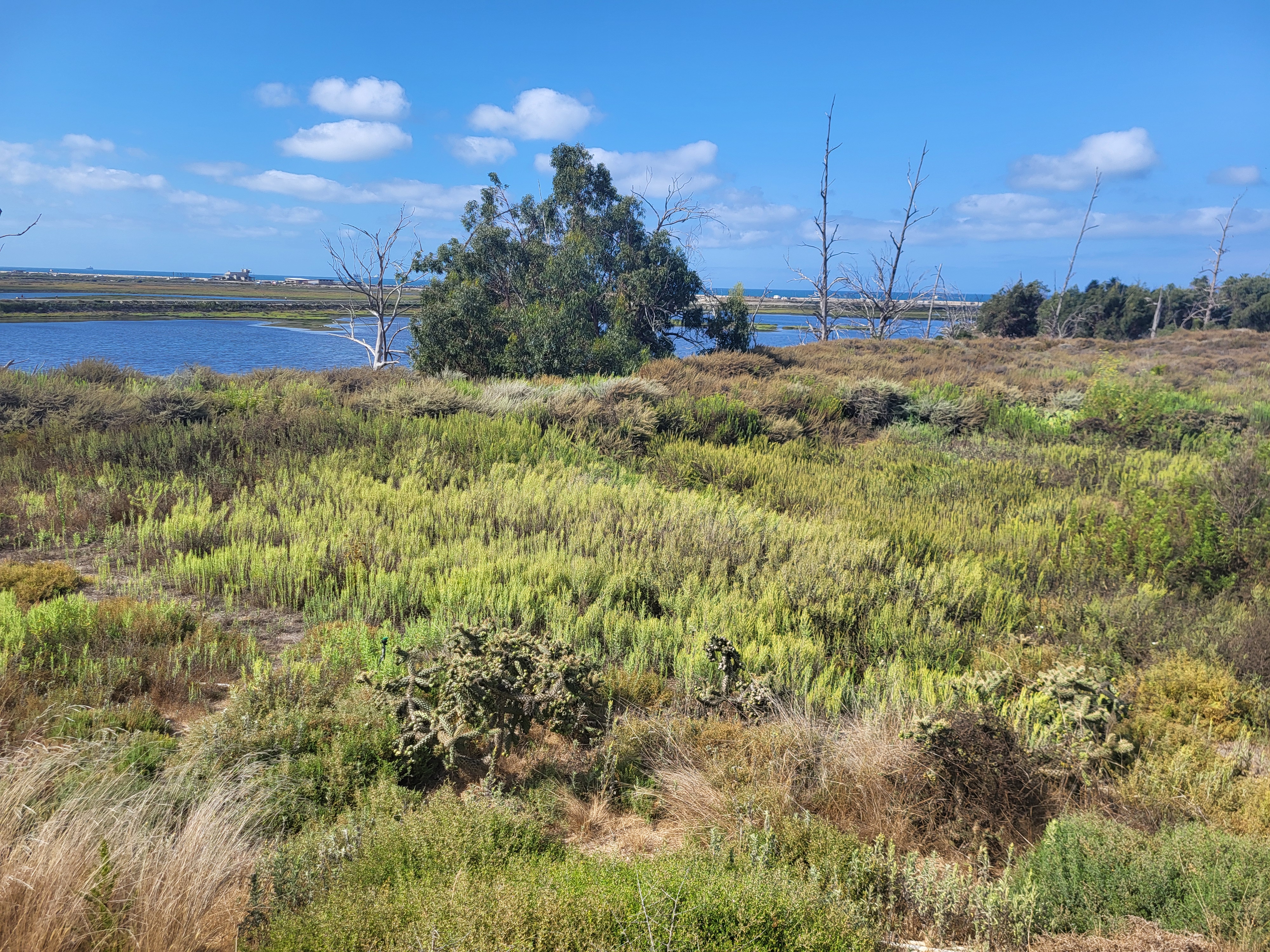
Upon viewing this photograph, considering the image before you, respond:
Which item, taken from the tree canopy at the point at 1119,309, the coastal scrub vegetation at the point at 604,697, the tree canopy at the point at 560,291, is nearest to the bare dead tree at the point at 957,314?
the tree canopy at the point at 1119,309

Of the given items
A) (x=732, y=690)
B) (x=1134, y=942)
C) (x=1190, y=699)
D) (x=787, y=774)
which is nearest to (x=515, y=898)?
(x=787, y=774)

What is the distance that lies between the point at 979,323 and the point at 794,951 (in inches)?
2280

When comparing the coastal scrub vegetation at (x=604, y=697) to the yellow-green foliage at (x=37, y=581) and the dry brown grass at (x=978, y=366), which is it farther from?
the dry brown grass at (x=978, y=366)

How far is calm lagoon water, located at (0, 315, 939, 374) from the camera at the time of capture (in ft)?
104

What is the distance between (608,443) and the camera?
35.7ft

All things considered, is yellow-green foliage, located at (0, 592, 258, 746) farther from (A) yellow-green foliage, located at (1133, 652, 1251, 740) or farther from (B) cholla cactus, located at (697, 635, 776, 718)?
(A) yellow-green foliage, located at (1133, 652, 1251, 740)

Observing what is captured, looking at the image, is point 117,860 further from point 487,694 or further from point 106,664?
point 106,664

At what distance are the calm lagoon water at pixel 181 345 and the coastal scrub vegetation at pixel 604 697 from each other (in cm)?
1448

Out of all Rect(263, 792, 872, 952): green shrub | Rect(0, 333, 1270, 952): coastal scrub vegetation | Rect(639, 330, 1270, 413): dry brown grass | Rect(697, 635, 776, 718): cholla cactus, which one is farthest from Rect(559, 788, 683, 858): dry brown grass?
Rect(639, 330, 1270, 413): dry brown grass

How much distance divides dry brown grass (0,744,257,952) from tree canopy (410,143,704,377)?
15.7 metres

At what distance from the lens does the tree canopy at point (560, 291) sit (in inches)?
717

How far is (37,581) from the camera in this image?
517 centimetres

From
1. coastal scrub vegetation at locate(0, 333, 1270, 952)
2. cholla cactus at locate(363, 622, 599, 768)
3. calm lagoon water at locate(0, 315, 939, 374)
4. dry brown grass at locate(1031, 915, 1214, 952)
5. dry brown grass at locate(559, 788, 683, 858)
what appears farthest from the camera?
calm lagoon water at locate(0, 315, 939, 374)

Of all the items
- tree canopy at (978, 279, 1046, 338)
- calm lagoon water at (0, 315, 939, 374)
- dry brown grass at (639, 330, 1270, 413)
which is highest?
tree canopy at (978, 279, 1046, 338)
